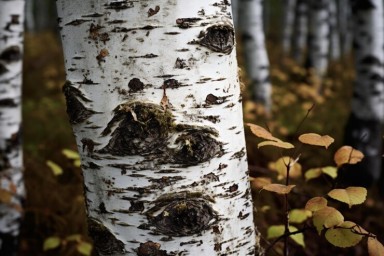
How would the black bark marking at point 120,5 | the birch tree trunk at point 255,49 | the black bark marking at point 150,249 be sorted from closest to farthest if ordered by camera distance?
the black bark marking at point 120,5
the black bark marking at point 150,249
the birch tree trunk at point 255,49

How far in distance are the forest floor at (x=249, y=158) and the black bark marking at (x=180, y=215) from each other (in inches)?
19.8

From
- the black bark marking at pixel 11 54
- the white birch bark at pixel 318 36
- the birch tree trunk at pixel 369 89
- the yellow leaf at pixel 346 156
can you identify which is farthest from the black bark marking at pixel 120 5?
the white birch bark at pixel 318 36

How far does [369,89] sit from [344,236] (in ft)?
8.99

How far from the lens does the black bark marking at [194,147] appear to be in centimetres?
105

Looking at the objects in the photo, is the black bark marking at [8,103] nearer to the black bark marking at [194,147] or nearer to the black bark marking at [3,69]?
the black bark marking at [3,69]

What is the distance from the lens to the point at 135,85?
102 cm

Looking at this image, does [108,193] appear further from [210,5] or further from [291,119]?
[291,119]

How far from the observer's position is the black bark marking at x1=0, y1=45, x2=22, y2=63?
8.09 ft

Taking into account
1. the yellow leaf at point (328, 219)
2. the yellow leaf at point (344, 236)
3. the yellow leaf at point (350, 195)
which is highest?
the yellow leaf at point (350, 195)

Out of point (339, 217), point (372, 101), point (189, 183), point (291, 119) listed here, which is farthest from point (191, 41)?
point (291, 119)

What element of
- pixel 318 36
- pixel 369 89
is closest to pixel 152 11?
pixel 369 89

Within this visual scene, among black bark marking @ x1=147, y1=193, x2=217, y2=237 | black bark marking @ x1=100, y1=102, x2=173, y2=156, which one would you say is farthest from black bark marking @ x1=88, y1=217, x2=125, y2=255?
black bark marking @ x1=100, y1=102, x2=173, y2=156

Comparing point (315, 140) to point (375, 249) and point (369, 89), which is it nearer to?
point (375, 249)

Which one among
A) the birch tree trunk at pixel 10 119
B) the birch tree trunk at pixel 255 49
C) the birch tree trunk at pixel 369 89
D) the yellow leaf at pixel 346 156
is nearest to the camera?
the yellow leaf at pixel 346 156
